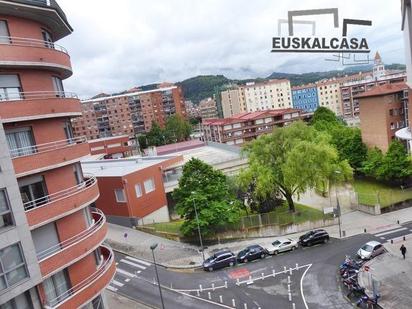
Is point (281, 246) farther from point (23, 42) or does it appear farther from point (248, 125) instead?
point (248, 125)

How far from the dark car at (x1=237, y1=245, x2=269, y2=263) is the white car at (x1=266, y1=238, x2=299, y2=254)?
55cm

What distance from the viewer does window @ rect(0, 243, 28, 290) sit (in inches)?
579

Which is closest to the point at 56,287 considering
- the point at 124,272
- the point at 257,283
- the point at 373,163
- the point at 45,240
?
the point at 45,240

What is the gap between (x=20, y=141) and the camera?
1664cm

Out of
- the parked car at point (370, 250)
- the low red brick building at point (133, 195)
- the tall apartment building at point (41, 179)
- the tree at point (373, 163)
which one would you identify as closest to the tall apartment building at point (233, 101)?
the tree at point (373, 163)

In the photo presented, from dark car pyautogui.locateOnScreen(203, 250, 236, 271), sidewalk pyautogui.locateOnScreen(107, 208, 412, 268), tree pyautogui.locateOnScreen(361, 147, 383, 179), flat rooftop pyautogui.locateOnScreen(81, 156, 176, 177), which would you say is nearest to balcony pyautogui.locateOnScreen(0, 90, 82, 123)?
dark car pyautogui.locateOnScreen(203, 250, 236, 271)

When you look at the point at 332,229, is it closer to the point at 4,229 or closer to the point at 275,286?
Answer: the point at 275,286

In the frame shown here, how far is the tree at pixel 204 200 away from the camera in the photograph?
35562 millimetres

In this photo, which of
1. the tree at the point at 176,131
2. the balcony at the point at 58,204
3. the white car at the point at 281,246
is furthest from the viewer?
the tree at the point at 176,131

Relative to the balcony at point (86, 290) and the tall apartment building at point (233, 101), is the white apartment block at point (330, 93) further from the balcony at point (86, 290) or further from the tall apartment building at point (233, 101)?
the balcony at point (86, 290)

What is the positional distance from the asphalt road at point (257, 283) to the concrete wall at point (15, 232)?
12.2m

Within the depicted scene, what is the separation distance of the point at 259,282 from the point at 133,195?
18.1 meters

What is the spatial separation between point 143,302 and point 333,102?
13762cm

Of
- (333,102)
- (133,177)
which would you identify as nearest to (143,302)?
(133,177)
